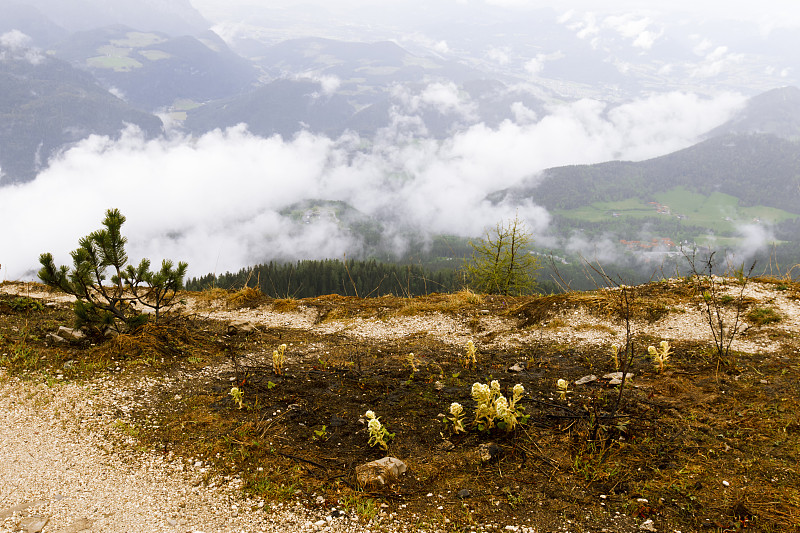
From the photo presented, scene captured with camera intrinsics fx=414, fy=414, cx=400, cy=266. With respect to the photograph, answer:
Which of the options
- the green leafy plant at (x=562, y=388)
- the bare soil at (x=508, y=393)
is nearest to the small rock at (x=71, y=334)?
the bare soil at (x=508, y=393)

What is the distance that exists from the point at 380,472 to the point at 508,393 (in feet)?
10.0

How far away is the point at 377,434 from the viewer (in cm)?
553

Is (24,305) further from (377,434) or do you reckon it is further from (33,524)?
(377,434)

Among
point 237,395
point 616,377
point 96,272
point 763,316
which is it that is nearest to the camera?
point 237,395

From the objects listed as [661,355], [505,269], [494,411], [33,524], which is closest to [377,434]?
[494,411]

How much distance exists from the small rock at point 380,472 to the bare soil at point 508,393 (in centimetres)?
11

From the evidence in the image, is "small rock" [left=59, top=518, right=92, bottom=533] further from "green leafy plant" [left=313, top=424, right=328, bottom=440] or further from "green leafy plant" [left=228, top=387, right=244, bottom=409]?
"green leafy plant" [left=313, top=424, right=328, bottom=440]

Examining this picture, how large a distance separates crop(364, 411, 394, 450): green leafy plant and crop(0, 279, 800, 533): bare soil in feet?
0.46

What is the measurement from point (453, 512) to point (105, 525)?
145 inches

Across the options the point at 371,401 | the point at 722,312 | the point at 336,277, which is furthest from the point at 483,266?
the point at 336,277

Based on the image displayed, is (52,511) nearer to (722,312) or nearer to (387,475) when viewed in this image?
(387,475)

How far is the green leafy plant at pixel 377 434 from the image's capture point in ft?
17.7

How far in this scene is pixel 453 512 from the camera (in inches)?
178

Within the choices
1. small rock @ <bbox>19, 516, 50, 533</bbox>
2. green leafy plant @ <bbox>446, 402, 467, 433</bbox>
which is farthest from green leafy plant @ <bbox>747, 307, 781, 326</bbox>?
small rock @ <bbox>19, 516, 50, 533</bbox>
